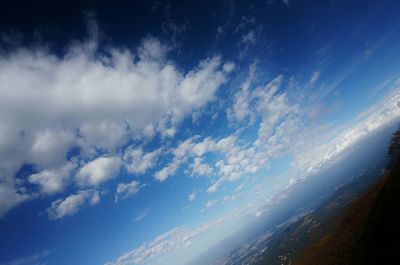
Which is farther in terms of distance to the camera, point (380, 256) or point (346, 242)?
point (346, 242)

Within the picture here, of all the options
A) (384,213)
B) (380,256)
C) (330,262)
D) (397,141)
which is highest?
(397,141)

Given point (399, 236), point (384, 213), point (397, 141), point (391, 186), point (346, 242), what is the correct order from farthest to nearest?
point (397, 141) → point (346, 242) → point (391, 186) → point (384, 213) → point (399, 236)

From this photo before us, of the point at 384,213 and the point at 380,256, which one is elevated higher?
the point at 384,213

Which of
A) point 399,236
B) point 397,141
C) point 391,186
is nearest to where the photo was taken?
point 399,236

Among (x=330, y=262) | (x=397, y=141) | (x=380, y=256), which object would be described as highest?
(x=397, y=141)

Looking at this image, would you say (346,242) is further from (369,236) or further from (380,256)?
(380,256)

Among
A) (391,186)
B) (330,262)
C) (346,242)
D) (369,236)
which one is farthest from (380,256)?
(330,262)

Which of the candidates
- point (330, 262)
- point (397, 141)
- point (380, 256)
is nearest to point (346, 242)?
point (330, 262)

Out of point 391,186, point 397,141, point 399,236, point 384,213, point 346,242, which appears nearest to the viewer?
point 399,236

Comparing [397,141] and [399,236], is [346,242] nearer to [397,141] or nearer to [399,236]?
[399,236]
